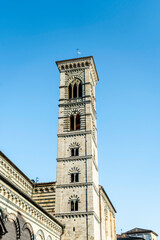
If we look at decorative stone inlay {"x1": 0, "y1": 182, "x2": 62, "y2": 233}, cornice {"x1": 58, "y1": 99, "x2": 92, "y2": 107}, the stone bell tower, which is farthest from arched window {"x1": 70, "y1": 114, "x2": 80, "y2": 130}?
decorative stone inlay {"x1": 0, "y1": 182, "x2": 62, "y2": 233}

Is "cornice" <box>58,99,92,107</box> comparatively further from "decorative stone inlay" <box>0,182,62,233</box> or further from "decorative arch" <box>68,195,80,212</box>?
"decorative stone inlay" <box>0,182,62,233</box>

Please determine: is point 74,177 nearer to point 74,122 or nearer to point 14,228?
point 74,122

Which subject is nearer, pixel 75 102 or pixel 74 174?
pixel 74 174

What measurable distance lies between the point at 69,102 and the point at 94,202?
12.0 meters

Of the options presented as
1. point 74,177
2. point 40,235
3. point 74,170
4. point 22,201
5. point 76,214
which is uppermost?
point 74,170

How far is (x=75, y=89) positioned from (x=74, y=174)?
36.0 ft

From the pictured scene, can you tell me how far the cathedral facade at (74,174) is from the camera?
2841 centimetres

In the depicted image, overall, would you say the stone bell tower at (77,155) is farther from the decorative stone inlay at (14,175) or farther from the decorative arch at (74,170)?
the decorative stone inlay at (14,175)

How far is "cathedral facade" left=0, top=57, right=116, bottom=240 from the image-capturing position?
28.4 m

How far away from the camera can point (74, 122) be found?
113 ft

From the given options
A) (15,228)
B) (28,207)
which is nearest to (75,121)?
(28,207)

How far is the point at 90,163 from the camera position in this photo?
104 feet

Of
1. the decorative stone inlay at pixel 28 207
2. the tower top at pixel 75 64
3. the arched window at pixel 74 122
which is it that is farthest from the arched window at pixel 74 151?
the tower top at pixel 75 64

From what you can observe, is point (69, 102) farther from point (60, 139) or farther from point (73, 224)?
point (73, 224)
